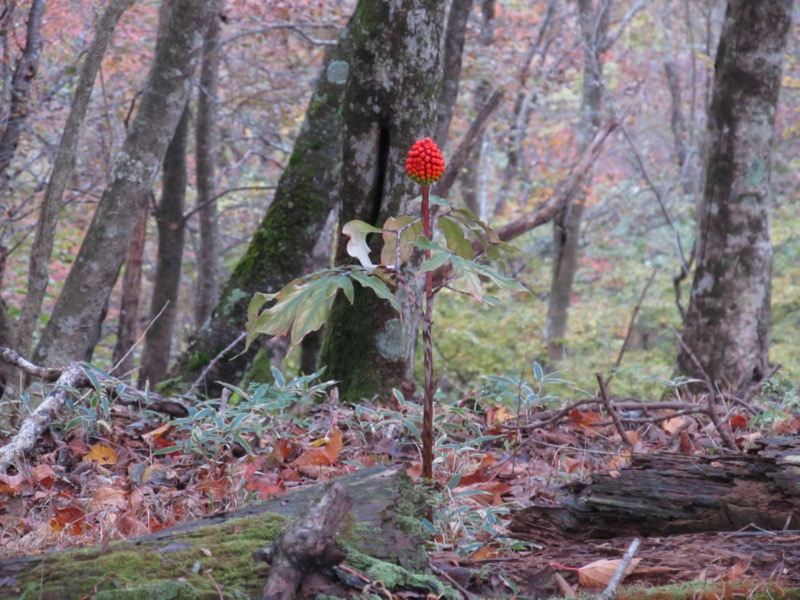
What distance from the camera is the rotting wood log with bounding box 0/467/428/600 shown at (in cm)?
202

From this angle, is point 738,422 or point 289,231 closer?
point 738,422

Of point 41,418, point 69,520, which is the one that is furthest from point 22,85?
point 69,520

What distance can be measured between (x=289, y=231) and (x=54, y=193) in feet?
7.04

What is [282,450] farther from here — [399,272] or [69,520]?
[399,272]

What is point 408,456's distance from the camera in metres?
3.86

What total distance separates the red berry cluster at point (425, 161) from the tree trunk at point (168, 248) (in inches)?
279

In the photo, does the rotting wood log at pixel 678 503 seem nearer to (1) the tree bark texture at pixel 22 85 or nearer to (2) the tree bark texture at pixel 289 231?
(2) the tree bark texture at pixel 289 231

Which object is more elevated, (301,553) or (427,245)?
(427,245)

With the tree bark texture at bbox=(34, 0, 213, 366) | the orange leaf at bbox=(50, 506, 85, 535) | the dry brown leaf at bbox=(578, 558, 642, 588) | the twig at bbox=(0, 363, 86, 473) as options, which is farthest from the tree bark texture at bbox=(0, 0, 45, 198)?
the dry brown leaf at bbox=(578, 558, 642, 588)

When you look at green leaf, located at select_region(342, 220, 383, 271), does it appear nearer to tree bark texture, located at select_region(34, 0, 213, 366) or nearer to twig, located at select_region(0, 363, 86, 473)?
twig, located at select_region(0, 363, 86, 473)

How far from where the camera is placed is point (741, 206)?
590 centimetres

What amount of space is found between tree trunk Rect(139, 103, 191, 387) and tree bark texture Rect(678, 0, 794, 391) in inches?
219

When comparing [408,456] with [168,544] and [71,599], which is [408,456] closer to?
[168,544]

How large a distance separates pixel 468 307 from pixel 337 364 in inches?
371
